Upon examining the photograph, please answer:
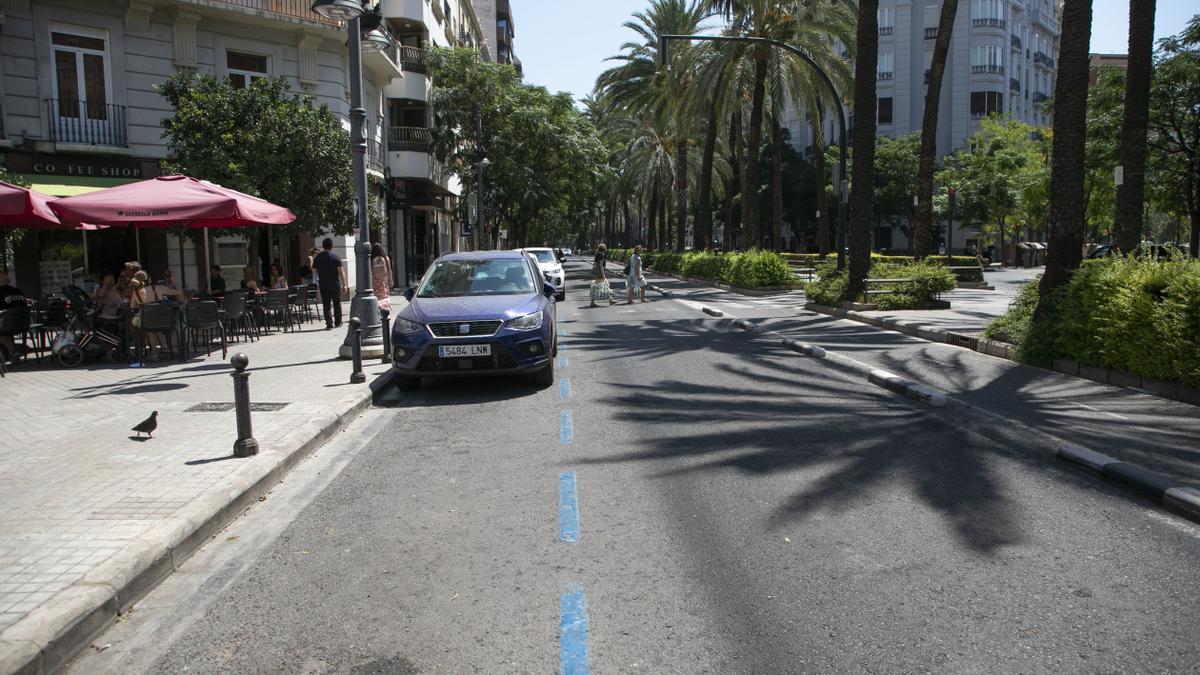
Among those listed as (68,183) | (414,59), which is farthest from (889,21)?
(68,183)

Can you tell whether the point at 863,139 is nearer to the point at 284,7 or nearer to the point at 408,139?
the point at 284,7

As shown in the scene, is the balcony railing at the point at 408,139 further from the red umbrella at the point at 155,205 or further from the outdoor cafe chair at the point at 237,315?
the red umbrella at the point at 155,205

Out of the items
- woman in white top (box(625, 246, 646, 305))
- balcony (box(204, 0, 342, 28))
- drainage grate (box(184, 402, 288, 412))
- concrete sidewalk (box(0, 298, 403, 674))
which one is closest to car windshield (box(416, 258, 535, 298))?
concrete sidewalk (box(0, 298, 403, 674))

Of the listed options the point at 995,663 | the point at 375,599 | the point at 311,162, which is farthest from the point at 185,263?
the point at 995,663

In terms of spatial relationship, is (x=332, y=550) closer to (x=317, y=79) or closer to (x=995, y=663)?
(x=995, y=663)

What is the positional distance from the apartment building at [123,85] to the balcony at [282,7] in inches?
1.3

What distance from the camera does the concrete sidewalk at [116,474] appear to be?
3.92m

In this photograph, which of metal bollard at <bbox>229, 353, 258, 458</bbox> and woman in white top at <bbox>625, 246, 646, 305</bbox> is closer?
metal bollard at <bbox>229, 353, 258, 458</bbox>

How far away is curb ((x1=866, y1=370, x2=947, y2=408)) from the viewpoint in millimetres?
8985

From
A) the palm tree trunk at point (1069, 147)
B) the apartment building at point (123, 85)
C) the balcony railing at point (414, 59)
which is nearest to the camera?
the palm tree trunk at point (1069, 147)

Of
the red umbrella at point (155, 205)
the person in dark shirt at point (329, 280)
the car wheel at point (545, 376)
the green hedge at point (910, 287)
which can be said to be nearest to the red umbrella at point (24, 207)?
the red umbrella at point (155, 205)

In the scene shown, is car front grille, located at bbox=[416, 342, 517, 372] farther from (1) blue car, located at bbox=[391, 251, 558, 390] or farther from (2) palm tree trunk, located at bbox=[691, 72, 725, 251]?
(2) palm tree trunk, located at bbox=[691, 72, 725, 251]

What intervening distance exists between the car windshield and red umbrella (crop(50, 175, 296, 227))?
12.7ft

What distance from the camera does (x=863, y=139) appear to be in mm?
20750
